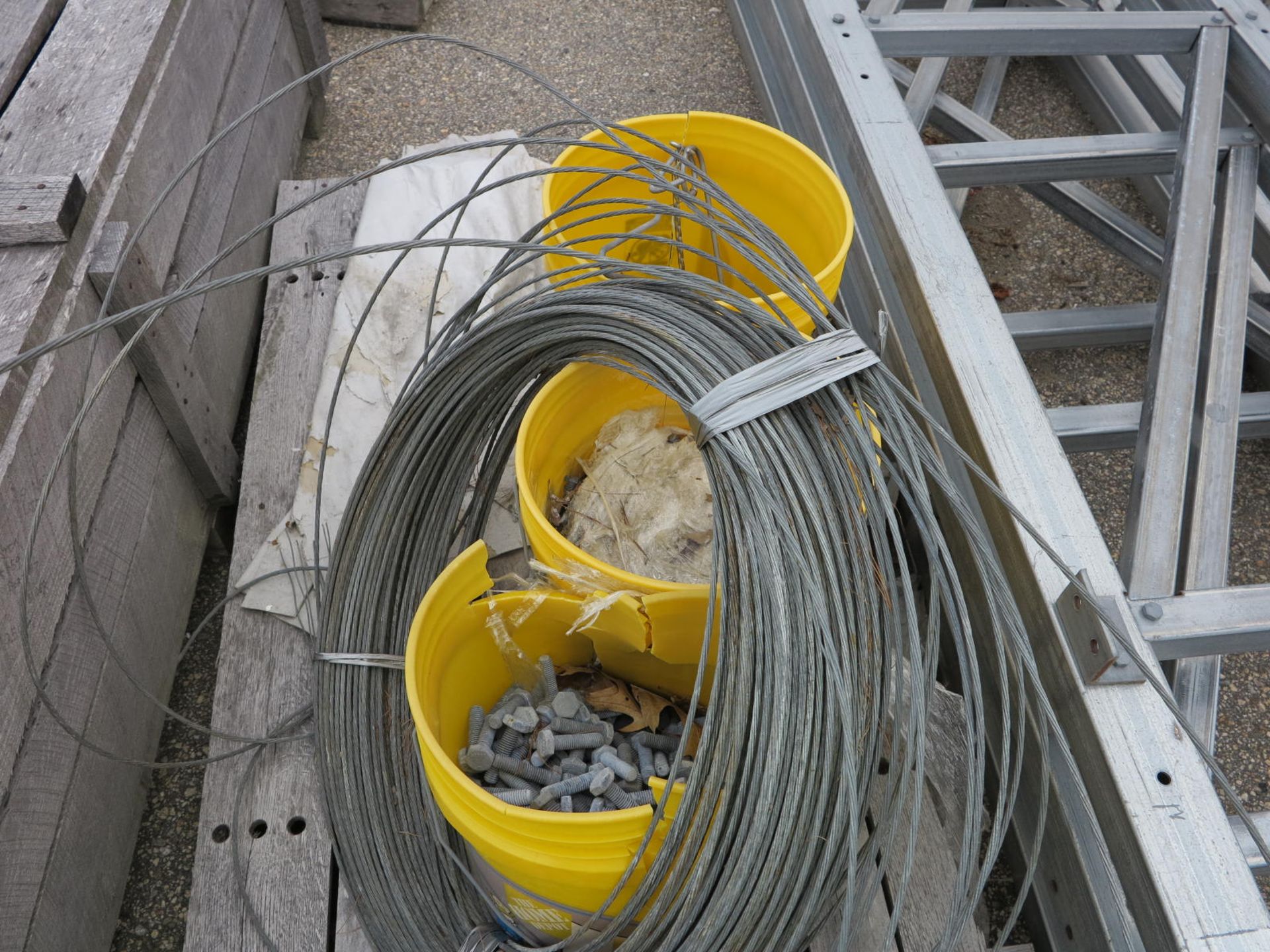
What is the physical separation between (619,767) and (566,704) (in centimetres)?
12

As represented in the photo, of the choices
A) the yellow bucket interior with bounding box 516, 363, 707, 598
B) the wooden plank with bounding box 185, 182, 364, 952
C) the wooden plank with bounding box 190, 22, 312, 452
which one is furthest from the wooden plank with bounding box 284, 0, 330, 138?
the yellow bucket interior with bounding box 516, 363, 707, 598

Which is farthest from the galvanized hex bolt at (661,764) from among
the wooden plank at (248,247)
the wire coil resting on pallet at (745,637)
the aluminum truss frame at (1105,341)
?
the wooden plank at (248,247)

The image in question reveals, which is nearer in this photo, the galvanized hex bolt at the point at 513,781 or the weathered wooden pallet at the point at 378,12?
the galvanized hex bolt at the point at 513,781

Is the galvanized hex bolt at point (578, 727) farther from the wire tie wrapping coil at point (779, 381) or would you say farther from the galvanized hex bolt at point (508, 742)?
the wire tie wrapping coil at point (779, 381)

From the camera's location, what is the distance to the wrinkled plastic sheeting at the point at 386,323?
170 centimetres

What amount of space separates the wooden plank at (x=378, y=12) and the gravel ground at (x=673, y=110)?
0.13 ft

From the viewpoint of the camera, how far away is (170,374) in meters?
1.60

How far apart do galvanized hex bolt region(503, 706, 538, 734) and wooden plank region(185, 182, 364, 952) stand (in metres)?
0.37

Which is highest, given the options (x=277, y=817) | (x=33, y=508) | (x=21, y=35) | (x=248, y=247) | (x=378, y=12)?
(x=378, y=12)

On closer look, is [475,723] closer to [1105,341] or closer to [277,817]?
[277,817]

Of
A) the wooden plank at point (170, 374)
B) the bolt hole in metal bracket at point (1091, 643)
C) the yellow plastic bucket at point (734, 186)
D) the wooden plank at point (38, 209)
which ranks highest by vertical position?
the yellow plastic bucket at point (734, 186)

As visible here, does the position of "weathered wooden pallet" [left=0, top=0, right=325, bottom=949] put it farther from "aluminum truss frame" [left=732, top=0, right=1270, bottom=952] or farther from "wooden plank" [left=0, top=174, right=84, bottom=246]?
"aluminum truss frame" [left=732, top=0, right=1270, bottom=952]

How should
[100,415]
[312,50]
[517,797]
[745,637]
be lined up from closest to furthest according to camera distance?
[745,637]
[517,797]
[100,415]
[312,50]

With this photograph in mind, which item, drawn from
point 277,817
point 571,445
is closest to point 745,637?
point 571,445
